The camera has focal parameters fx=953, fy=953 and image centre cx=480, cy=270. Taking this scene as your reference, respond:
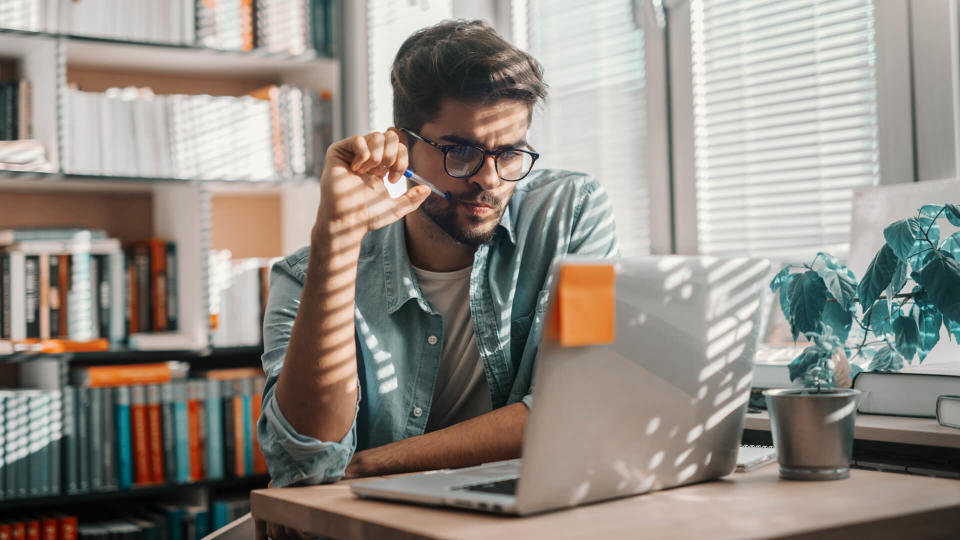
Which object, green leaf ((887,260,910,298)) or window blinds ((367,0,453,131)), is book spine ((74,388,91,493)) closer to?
window blinds ((367,0,453,131))

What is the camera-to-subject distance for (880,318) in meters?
1.44

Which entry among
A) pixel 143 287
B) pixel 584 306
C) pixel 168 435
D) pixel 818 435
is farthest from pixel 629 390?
pixel 143 287

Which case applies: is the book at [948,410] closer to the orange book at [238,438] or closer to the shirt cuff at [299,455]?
the shirt cuff at [299,455]

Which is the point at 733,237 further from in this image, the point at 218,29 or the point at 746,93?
the point at 218,29

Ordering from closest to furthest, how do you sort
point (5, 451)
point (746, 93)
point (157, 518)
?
point (746, 93) < point (5, 451) < point (157, 518)

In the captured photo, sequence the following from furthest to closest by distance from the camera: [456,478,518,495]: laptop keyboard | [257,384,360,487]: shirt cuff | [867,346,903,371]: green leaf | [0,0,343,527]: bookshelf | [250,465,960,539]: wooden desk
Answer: [0,0,343,527]: bookshelf
[867,346,903,371]: green leaf
[257,384,360,487]: shirt cuff
[456,478,518,495]: laptop keyboard
[250,465,960,539]: wooden desk

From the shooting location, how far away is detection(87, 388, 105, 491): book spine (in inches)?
100

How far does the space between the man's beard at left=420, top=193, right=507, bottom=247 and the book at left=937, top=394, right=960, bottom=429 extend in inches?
28.7

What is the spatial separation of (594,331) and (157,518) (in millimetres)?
2092

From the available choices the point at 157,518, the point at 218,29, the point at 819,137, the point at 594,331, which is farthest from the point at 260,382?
the point at 594,331

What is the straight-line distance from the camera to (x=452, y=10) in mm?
2949

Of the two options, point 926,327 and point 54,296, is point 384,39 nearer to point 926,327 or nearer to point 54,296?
point 54,296

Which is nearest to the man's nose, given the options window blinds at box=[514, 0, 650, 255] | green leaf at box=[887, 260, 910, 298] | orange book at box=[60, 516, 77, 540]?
green leaf at box=[887, 260, 910, 298]

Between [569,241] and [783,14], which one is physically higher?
[783,14]
